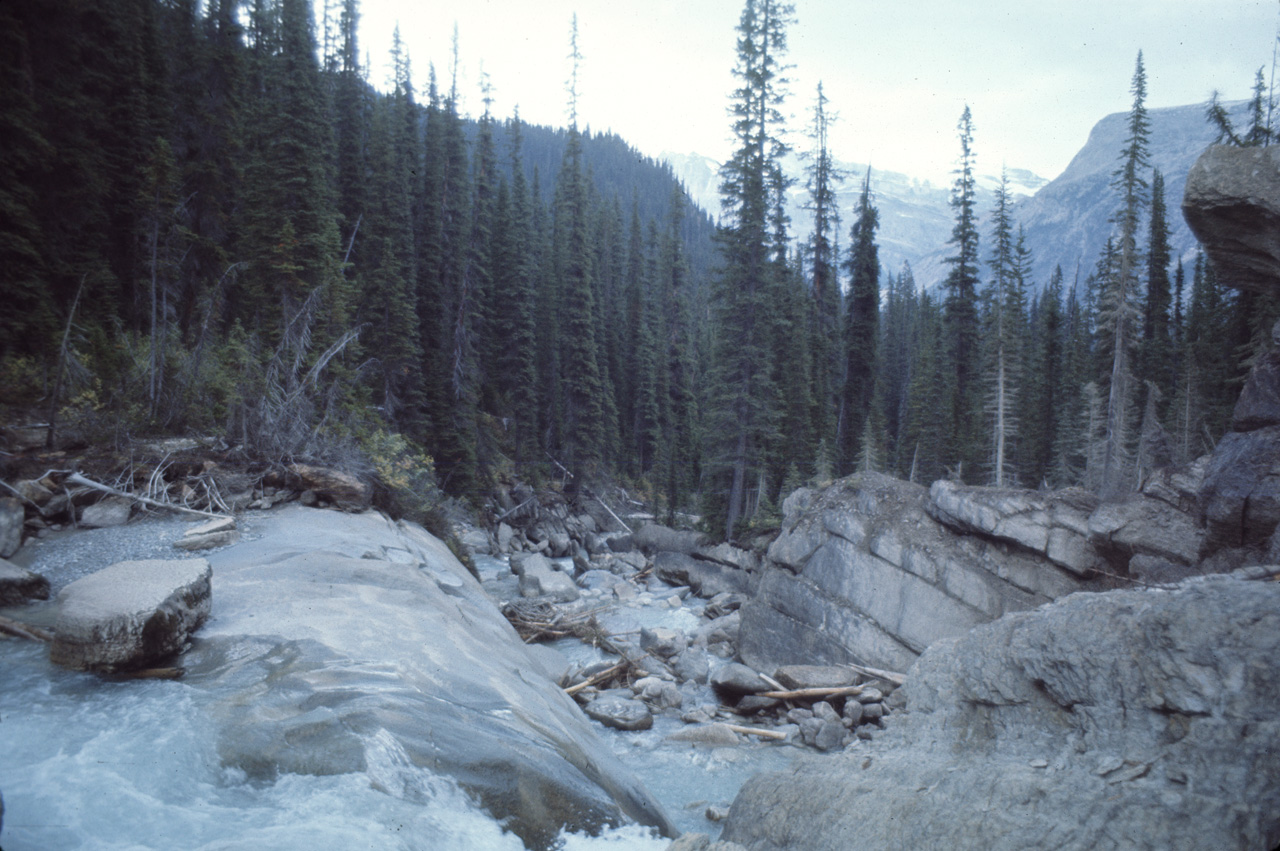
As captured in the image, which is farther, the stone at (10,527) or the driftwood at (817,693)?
the driftwood at (817,693)

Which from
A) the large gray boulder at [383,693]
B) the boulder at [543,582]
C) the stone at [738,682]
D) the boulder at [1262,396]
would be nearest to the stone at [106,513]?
the large gray boulder at [383,693]

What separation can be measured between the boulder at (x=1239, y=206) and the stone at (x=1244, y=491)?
2.97 m

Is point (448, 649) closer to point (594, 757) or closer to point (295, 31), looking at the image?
point (594, 757)

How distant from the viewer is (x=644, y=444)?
4794 centimetres

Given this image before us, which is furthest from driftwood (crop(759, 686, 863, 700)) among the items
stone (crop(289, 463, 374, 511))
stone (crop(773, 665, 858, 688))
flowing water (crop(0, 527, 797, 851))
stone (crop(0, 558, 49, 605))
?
stone (crop(0, 558, 49, 605))

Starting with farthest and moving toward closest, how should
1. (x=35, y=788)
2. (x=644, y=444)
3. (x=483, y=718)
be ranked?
(x=644, y=444) < (x=483, y=718) < (x=35, y=788)

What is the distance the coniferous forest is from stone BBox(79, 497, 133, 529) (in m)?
1.38

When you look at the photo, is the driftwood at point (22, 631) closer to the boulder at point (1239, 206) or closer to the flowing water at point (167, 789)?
the flowing water at point (167, 789)

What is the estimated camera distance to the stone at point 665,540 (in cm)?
2575

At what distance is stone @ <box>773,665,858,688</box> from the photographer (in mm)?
12438

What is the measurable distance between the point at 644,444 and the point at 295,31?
104 ft

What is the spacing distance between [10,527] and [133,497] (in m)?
1.45

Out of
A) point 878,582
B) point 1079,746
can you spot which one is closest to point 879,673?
point 878,582

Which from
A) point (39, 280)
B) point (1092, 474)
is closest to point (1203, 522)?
point (1092, 474)
